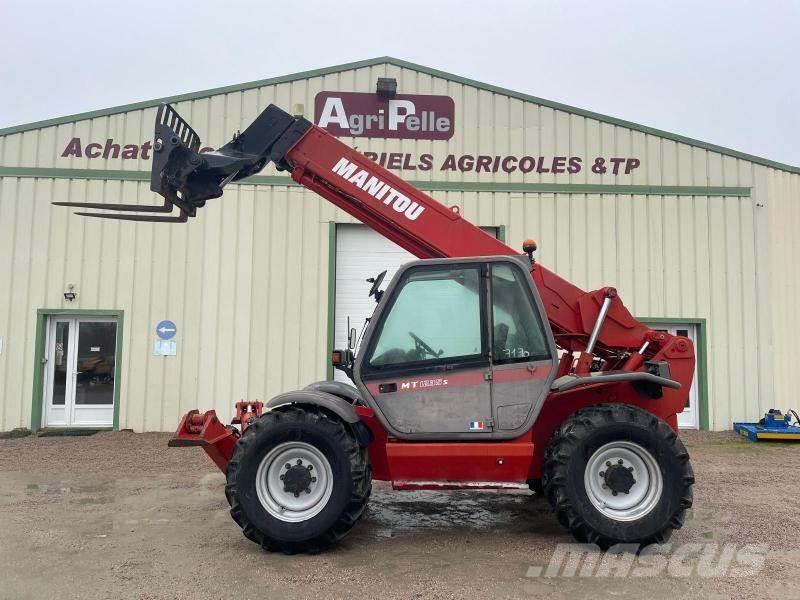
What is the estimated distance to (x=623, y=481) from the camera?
487cm

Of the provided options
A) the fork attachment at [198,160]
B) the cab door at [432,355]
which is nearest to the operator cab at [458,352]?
the cab door at [432,355]

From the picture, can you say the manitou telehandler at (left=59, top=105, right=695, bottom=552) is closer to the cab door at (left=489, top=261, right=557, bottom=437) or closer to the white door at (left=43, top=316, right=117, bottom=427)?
the cab door at (left=489, top=261, right=557, bottom=437)

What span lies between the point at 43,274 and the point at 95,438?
3464mm

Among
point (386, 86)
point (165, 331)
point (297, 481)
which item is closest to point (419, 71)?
point (386, 86)

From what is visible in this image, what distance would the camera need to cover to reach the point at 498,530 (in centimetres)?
558

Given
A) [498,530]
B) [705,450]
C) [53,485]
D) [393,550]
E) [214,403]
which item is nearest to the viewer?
[393,550]

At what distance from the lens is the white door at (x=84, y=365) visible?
11.8 metres

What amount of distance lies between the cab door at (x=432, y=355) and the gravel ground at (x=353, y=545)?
1.07 metres

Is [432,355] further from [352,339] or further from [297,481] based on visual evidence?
[297,481]

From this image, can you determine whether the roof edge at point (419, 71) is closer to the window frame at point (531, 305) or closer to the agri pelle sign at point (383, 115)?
the agri pelle sign at point (383, 115)

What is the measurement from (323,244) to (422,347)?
289 inches

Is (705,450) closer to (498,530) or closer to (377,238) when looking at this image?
(498,530)

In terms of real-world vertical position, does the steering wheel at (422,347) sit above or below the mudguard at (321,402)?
above

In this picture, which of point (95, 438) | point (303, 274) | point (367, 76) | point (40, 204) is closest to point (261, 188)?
point (303, 274)
